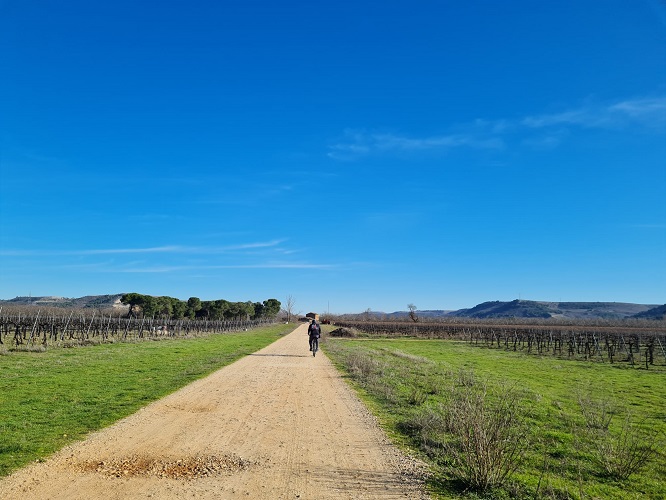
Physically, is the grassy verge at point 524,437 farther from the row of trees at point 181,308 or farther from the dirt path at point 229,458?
the row of trees at point 181,308

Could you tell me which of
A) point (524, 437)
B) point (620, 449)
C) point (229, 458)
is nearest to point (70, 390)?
point (229, 458)

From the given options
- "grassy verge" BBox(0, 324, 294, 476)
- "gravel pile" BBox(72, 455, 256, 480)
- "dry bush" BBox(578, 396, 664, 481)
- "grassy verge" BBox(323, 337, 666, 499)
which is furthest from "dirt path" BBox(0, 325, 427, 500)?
"dry bush" BBox(578, 396, 664, 481)

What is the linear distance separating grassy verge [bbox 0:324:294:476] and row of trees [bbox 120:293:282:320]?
41980 millimetres

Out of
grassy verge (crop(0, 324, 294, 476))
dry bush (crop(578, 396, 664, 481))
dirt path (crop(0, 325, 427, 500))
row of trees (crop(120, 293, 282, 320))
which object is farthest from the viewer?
→ row of trees (crop(120, 293, 282, 320))

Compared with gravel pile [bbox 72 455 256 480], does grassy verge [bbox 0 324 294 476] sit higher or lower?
lower

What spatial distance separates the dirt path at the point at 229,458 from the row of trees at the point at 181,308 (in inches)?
2221

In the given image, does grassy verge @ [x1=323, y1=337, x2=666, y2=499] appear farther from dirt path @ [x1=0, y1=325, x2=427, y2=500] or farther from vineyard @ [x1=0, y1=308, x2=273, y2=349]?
vineyard @ [x1=0, y1=308, x2=273, y2=349]

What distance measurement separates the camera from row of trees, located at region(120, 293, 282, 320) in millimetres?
73375

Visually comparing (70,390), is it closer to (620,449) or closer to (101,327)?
(620,449)

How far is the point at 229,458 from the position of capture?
748cm

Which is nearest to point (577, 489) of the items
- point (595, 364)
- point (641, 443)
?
point (641, 443)

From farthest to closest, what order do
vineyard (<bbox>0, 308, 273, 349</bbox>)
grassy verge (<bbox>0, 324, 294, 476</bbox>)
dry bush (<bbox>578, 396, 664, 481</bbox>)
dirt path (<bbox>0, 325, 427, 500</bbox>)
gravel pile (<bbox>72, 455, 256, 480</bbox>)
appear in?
vineyard (<bbox>0, 308, 273, 349</bbox>) → grassy verge (<bbox>0, 324, 294, 476</bbox>) → dry bush (<bbox>578, 396, 664, 481</bbox>) → gravel pile (<bbox>72, 455, 256, 480</bbox>) → dirt path (<bbox>0, 325, 427, 500</bbox>)

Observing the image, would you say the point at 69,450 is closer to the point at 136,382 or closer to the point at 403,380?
the point at 136,382

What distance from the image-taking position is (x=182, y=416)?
1069 centimetres
